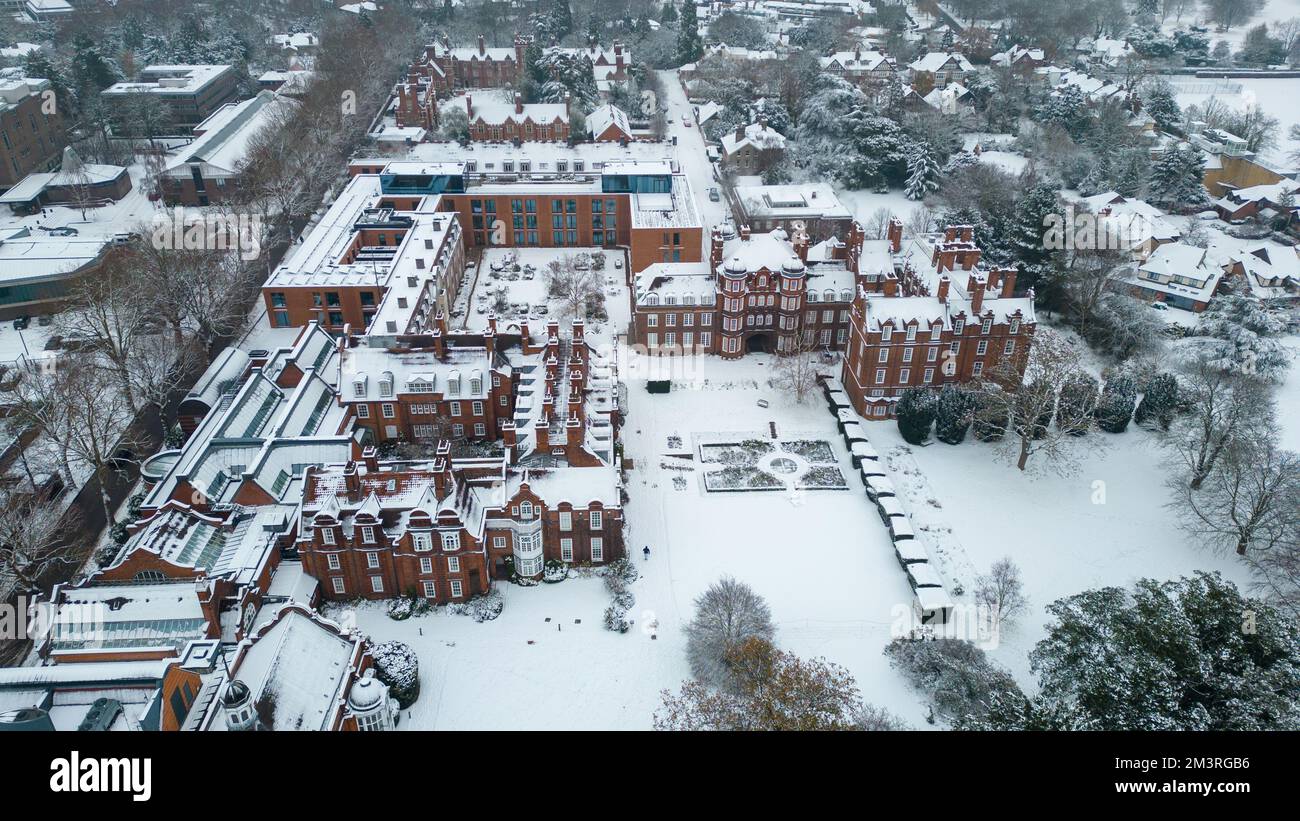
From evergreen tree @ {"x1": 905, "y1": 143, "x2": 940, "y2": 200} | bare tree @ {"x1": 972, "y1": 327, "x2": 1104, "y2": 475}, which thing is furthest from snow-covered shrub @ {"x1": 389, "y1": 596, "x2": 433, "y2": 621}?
evergreen tree @ {"x1": 905, "y1": 143, "x2": 940, "y2": 200}

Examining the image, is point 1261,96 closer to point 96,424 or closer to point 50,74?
point 96,424

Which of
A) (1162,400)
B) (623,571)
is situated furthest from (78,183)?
(1162,400)

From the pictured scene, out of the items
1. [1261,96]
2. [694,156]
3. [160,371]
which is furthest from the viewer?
[1261,96]

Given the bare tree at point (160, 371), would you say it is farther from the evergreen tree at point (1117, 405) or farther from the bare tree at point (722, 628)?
the evergreen tree at point (1117, 405)

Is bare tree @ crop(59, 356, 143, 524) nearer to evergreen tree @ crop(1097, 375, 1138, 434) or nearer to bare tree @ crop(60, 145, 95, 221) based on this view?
bare tree @ crop(60, 145, 95, 221)
